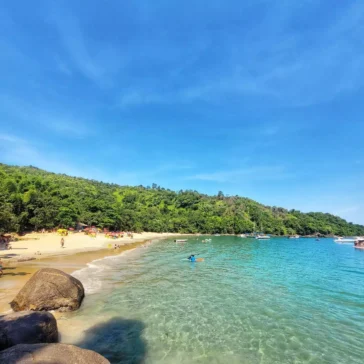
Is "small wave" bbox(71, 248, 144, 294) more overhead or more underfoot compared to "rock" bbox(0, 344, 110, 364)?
more underfoot

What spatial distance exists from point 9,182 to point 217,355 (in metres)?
57.0

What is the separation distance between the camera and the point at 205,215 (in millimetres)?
135500

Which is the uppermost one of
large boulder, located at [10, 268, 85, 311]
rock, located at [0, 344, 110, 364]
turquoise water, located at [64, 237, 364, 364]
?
rock, located at [0, 344, 110, 364]

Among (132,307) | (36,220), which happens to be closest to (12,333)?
(132,307)

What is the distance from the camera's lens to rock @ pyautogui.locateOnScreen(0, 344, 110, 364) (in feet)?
15.5

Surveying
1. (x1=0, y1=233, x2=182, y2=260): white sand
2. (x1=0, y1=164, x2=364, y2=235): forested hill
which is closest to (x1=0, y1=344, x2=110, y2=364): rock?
(x1=0, y1=164, x2=364, y2=235): forested hill

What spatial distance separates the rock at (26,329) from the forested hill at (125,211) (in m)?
20.6

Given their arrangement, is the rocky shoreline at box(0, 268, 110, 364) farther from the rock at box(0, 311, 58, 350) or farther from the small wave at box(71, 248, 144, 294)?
the small wave at box(71, 248, 144, 294)

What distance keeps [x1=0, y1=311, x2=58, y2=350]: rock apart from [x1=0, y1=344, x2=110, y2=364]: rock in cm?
264

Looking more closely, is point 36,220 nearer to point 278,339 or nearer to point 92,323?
point 92,323

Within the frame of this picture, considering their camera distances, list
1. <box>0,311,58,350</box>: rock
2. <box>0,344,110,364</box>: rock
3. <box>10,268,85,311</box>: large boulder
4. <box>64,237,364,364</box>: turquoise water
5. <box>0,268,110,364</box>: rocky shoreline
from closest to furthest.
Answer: <box>0,344,110,364</box>: rock, <box>0,268,110,364</box>: rocky shoreline, <box>0,311,58,350</box>: rock, <box>64,237,364,364</box>: turquoise water, <box>10,268,85,311</box>: large boulder

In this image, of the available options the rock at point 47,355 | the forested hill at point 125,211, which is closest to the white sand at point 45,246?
the forested hill at point 125,211

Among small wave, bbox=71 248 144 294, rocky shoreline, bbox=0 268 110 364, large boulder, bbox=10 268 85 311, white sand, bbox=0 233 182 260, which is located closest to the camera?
rocky shoreline, bbox=0 268 110 364

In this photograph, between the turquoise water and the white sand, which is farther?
the white sand
